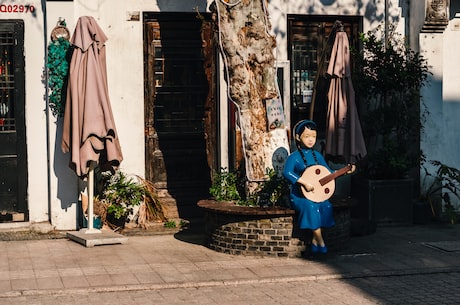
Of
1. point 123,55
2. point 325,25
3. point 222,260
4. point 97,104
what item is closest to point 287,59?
point 325,25

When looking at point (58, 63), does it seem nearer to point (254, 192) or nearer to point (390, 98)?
point (254, 192)

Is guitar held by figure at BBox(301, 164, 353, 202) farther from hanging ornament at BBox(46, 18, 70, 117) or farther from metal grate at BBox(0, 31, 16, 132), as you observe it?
metal grate at BBox(0, 31, 16, 132)

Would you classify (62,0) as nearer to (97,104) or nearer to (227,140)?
(97,104)

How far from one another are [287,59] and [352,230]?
297cm

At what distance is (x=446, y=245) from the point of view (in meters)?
11.7

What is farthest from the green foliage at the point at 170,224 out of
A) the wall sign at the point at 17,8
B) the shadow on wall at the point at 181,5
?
the wall sign at the point at 17,8

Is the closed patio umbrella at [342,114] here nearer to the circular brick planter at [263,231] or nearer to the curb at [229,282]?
the circular brick planter at [263,231]

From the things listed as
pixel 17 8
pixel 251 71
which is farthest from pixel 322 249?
pixel 17 8

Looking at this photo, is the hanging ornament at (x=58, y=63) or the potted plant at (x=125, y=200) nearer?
the hanging ornament at (x=58, y=63)

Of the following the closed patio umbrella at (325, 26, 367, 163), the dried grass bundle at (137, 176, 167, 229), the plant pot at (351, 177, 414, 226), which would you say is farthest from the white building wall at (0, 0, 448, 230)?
the plant pot at (351, 177, 414, 226)

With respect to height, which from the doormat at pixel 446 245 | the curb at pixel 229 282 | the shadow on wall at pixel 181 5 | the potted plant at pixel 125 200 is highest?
the shadow on wall at pixel 181 5

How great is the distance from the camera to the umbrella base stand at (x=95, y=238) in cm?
1154

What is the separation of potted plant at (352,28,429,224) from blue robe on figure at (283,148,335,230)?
273 centimetres

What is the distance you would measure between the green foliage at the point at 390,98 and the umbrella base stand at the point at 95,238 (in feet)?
13.4
